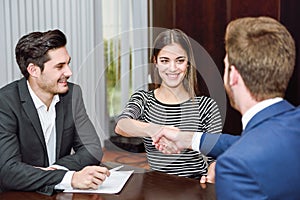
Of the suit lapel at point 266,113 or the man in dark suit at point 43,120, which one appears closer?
the suit lapel at point 266,113

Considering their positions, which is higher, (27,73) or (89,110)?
(27,73)

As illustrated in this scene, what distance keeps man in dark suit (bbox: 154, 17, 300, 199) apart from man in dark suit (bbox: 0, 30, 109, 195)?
0.86 meters

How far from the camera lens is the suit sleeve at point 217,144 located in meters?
1.87

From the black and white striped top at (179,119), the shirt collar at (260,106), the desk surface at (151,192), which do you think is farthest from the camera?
the black and white striped top at (179,119)

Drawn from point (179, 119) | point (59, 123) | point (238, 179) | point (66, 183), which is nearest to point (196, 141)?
point (179, 119)

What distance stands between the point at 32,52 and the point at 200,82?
5.65 feet

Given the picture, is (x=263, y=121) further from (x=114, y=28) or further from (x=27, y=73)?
(x=114, y=28)

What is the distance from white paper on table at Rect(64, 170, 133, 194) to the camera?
5.99ft

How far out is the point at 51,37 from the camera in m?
2.28

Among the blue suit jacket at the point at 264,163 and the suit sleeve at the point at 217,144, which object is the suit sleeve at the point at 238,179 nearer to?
the blue suit jacket at the point at 264,163

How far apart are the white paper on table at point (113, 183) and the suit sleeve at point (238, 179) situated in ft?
2.28

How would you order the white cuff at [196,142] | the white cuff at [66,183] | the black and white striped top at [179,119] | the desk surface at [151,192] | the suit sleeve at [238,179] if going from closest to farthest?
the suit sleeve at [238,179] < the desk surface at [151,192] < the white cuff at [66,183] < the white cuff at [196,142] < the black and white striped top at [179,119]

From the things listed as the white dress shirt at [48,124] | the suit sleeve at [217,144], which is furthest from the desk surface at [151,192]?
the white dress shirt at [48,124]

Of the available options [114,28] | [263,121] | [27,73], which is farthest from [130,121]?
[114,28]
